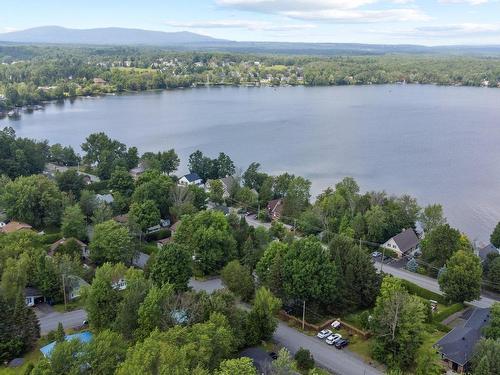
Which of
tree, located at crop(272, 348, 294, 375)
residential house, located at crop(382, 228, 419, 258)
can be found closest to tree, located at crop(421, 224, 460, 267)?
residential house, located at crop(382, 228, 419, 258)

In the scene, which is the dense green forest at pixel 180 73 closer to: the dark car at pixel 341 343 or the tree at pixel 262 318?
the tree at pixel 262 318

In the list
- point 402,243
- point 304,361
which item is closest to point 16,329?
point 304,361

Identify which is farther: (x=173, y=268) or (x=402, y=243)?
(x=402, y=243)

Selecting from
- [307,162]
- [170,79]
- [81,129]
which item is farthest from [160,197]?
[170,79]

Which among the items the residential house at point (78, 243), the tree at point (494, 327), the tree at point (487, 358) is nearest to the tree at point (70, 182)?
the residential house at point (78, 243)

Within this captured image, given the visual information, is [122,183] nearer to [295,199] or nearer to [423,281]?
[295,199]

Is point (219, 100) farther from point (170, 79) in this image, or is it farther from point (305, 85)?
point (305, 85)
